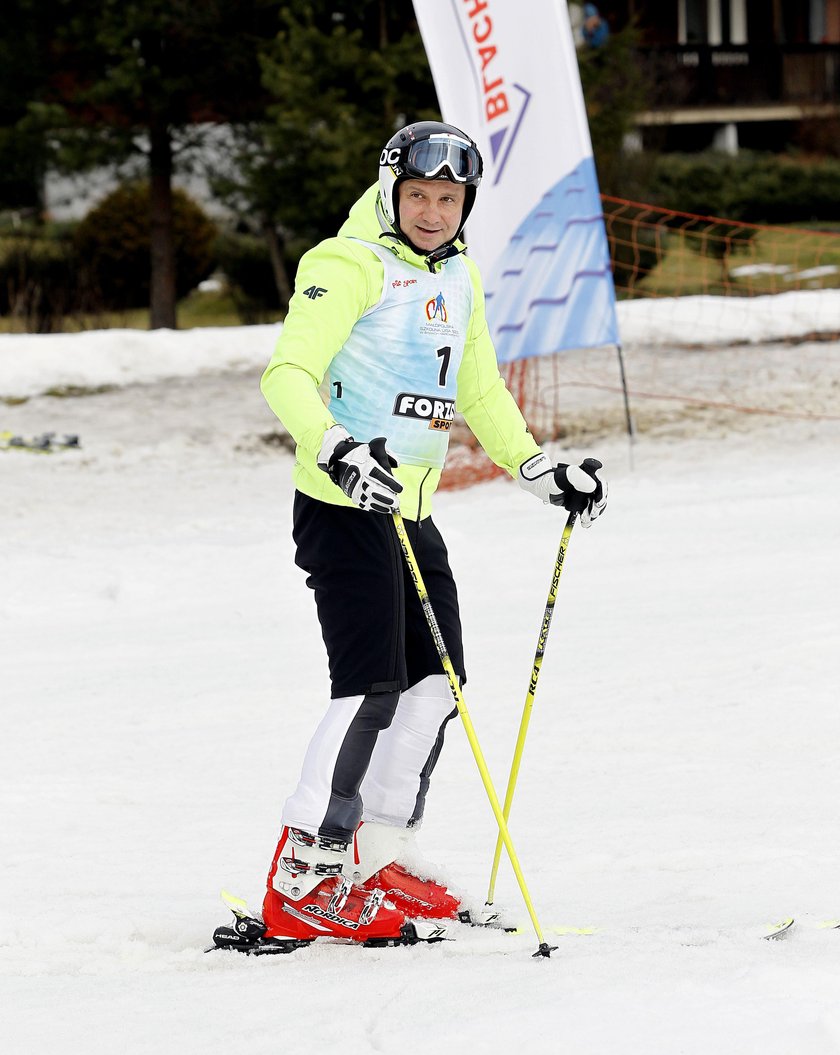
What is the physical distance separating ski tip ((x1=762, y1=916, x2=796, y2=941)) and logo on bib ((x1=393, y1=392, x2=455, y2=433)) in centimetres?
133

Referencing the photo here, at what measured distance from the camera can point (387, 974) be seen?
10.0 ft

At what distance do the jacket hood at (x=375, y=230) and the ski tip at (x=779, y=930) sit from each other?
5.52 ft

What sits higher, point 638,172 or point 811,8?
point 811,8

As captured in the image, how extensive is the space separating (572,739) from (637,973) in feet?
7.35

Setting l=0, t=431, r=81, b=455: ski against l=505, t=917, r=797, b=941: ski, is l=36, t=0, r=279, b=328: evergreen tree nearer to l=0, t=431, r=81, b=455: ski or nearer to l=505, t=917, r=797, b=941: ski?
l=0, t=431, r=81, b=455: ski

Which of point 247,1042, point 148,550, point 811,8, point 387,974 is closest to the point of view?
point 247,1042

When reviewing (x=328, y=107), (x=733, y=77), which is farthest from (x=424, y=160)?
(x=733, y=77)

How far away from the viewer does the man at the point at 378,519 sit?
3.25m

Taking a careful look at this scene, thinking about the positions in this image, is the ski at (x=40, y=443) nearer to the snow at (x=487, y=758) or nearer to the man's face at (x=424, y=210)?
the snow at (x=487, y=758)

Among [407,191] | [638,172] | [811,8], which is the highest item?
[811,8]

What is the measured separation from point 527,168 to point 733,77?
2134 centimetres

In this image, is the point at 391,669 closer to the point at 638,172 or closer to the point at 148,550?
the point at 148,550

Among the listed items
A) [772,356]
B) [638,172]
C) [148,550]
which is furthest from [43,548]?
[638,172]

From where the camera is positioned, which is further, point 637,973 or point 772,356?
point 772,356
